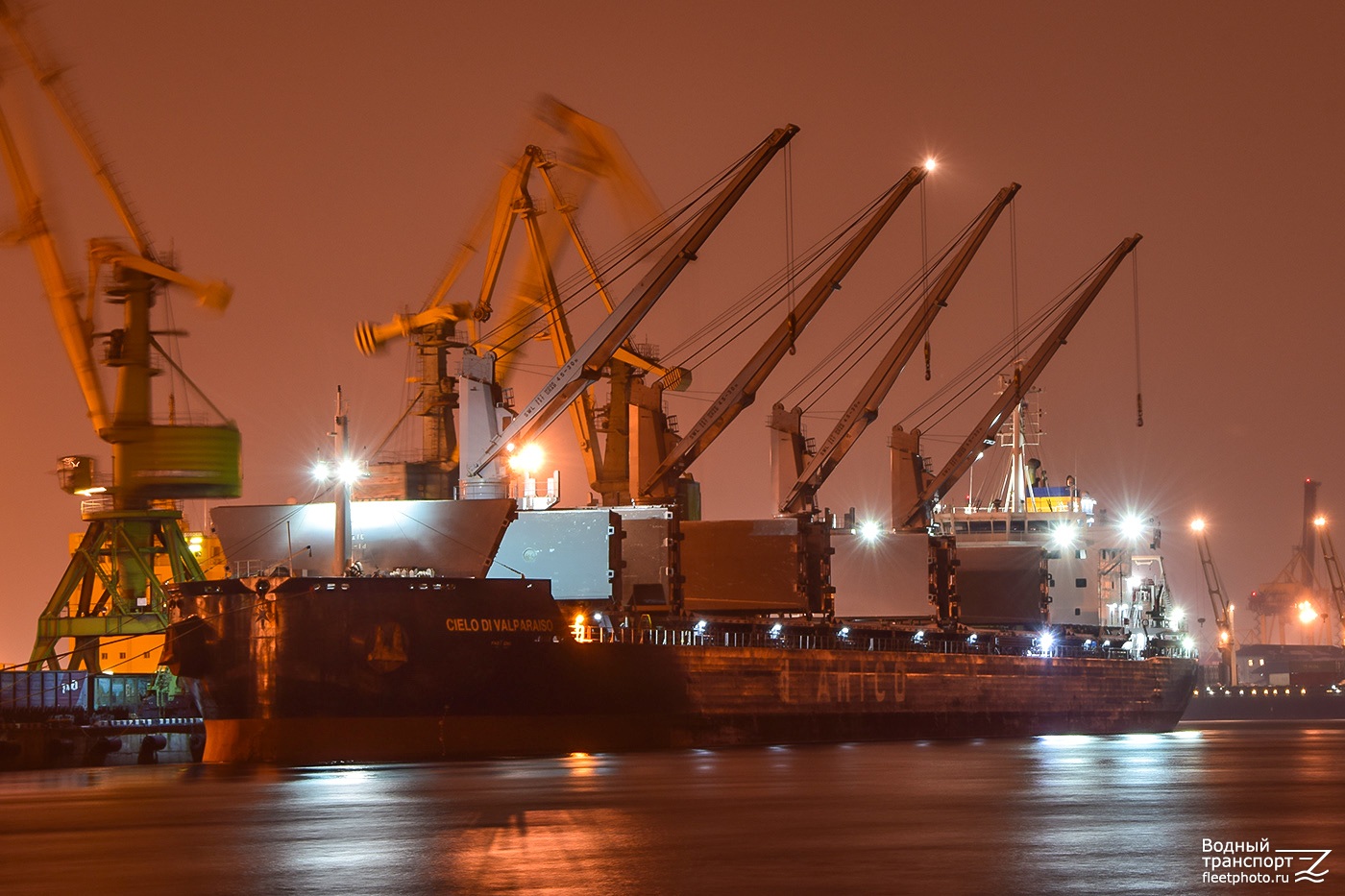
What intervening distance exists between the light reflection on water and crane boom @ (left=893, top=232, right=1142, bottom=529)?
25.6 meters

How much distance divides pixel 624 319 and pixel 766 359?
29.4 feet

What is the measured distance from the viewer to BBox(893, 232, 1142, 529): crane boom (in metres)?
61.9

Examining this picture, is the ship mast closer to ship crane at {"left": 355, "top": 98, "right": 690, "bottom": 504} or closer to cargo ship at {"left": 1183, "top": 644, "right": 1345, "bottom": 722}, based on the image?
ship crane at {"left": 355, "top": 98, "right": 690, "bottom": 504}

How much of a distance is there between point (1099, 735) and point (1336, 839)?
44.6 meters

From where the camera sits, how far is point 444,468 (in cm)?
4894

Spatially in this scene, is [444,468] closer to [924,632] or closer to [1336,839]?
[924,632]

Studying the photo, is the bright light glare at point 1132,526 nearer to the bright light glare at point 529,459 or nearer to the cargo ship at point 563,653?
the cargo ship at point 563,653

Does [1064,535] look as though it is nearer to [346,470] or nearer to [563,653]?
[563,653]

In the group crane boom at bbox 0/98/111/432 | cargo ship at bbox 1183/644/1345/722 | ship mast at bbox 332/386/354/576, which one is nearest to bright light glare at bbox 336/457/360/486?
ship mast at bbox 332/386/354/576

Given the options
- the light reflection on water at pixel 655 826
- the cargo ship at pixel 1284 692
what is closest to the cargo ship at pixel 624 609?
the light reflection on water at pixel 655 826

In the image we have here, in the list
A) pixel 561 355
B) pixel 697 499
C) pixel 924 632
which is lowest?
pixel 924 632

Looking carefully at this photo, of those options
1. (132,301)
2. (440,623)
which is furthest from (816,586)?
(132,301)

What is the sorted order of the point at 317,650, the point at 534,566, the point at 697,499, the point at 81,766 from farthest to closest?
the point at 697,499 < the point at 534,566 < the point at 81,766 < the point at 317,650

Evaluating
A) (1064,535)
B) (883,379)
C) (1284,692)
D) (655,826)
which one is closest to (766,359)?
(883,379)
